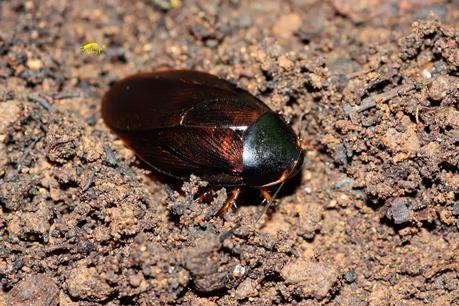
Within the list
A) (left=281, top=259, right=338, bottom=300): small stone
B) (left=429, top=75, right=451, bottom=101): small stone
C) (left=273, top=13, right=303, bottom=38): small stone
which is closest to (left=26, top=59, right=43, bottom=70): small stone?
(left=273, top=13, right=303, bottom=38): small stone

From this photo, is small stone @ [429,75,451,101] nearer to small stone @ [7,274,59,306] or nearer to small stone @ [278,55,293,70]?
small stone @ [278,55,293,70]

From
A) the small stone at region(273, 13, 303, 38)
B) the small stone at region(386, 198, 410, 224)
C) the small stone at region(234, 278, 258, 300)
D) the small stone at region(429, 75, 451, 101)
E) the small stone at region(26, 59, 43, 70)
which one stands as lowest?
the small stone at region(234, 278, 258, 300)

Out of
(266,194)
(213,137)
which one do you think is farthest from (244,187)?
(213,137)

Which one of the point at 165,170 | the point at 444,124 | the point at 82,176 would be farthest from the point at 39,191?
the point at 444,124

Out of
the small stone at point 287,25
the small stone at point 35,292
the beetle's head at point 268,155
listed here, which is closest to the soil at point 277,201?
the small stone at point 35,292

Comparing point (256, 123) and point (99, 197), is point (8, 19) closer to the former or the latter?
point (99, 197)

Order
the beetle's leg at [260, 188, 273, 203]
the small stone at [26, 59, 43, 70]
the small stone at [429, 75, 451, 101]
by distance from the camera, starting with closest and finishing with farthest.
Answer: the small stone at [429, 75, 451, 101]
the beetle's leg at [260, 188, 273, 203]
the small stone at [26, 59, 43, 70]

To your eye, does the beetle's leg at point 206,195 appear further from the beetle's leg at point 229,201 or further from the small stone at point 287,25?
the small stone at point 287,25
